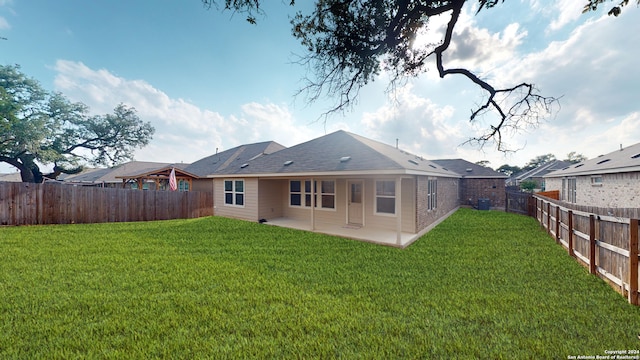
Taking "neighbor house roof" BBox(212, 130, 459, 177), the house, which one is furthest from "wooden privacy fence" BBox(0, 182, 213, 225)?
"neighbor house roof" BBox(212, 130, 459, 177)

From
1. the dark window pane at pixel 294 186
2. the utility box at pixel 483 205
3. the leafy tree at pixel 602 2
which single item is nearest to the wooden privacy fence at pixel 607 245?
the leafy tree at pixel 602 2

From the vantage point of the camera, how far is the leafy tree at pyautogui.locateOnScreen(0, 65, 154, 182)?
18.5 m

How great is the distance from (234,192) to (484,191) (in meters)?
18.9

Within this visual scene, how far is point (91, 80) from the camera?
45.1 feet

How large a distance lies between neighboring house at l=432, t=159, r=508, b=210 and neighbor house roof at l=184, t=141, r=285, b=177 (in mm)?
16343

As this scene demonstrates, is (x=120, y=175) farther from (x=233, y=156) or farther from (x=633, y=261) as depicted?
(x=633, y=261)

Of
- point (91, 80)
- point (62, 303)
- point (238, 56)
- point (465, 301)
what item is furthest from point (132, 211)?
point (465, 301)

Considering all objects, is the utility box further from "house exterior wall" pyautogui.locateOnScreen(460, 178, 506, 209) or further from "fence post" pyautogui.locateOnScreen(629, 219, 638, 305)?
"fence post" pyautogui.locateOnScreen(629, 219, 638, 305)

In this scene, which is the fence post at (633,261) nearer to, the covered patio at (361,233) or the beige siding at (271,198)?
the covered patio at (361,233)

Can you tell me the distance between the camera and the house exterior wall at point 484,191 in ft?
62.8

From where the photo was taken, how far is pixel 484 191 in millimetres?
19562

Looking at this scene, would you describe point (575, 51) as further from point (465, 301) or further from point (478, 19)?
point (465, 301)

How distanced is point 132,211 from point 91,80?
319 inches

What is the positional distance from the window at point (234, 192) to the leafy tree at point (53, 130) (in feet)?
52.1
